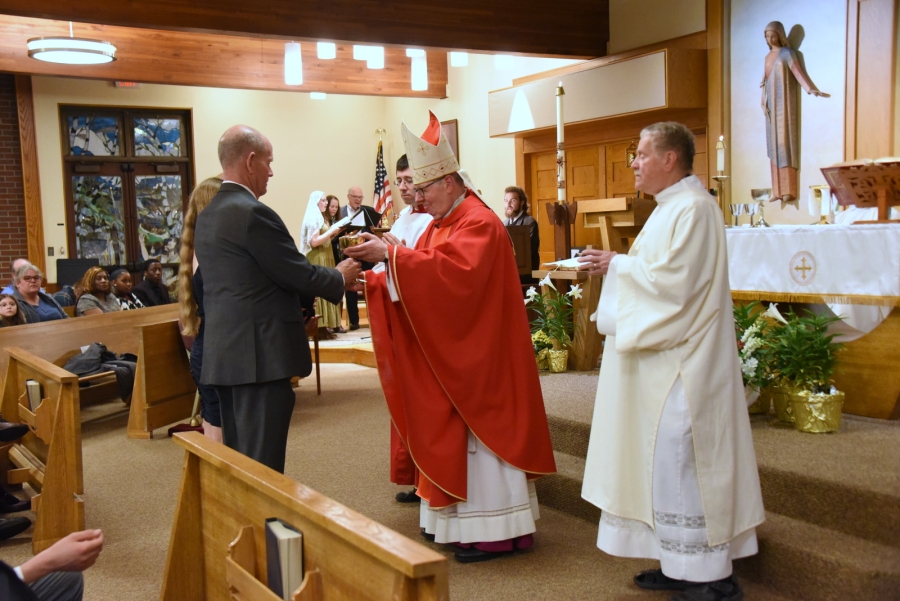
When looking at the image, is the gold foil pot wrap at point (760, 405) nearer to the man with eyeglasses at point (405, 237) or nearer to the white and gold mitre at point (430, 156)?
the man with eyeglasses at point (405, 237)

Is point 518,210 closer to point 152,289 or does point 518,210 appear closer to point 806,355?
point 152,289

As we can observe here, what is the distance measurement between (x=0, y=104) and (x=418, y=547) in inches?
395

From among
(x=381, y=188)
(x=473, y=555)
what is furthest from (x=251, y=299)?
(x=381, y=188)

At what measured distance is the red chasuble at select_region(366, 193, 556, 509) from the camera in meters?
2.76

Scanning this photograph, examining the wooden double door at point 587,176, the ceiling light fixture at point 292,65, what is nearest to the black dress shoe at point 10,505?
the wooden double door at point 587,176

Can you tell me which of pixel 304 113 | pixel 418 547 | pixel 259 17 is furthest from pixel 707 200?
pixel 304 113

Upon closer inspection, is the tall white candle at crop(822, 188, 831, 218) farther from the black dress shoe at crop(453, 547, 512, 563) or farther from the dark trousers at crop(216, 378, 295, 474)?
the dark trousers at crop(216, 378, 295, 474)

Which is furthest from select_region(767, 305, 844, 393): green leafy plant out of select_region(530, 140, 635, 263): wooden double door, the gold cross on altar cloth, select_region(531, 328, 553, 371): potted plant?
select_region(530, 140, 635, 263): wooden double door

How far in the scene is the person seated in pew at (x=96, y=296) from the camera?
19.8ft

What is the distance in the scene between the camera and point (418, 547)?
1322mm

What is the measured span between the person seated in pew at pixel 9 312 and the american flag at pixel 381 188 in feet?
18.0

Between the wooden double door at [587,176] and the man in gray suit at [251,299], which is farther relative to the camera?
the wooden double door at [587,176]

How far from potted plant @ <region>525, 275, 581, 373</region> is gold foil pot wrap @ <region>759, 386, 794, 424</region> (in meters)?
1.41

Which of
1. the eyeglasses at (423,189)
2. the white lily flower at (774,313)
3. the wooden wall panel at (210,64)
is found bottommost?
the white lily flower at (774,313)
